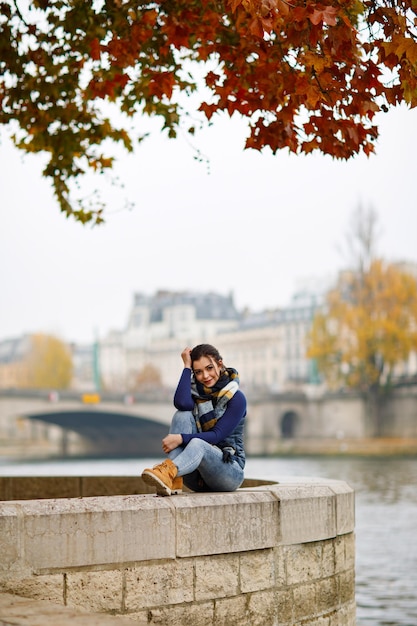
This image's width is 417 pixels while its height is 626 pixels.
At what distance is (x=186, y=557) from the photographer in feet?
20.3

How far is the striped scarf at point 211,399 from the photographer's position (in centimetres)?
662

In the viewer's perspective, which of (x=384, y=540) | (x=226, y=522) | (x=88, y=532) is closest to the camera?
(x=88, y=532)

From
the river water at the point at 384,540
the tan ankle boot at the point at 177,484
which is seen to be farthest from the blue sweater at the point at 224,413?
the river water at the point at 384,540

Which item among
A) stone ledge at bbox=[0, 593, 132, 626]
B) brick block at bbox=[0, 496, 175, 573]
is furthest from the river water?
stone ledge at bbox=[0, 593, 132, 626]

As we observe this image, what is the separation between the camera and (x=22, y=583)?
5668mm

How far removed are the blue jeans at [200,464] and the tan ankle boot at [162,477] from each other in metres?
0.06

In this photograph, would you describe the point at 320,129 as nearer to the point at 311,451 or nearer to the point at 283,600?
the point at 283,600

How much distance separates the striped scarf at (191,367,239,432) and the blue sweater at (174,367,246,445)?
0.04 metres

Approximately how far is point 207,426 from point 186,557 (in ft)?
2.54

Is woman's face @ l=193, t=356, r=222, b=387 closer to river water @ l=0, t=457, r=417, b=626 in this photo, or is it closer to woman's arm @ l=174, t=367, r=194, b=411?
woman's arm @ l=174, t=367, r=194, b=411

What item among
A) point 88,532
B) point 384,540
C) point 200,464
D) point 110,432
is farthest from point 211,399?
point 110,432

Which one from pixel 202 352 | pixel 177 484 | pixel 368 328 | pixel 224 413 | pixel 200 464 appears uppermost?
pixel 368 328

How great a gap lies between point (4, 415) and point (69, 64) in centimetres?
5197

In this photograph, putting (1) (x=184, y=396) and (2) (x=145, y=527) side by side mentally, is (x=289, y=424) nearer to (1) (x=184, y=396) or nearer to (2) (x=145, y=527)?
(1) (x=184, y=396)
